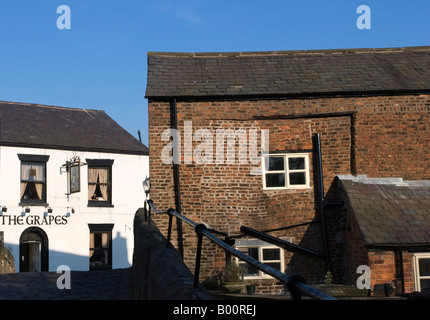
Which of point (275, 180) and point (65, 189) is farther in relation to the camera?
point (65, 189)

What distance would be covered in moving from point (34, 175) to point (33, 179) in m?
0.21

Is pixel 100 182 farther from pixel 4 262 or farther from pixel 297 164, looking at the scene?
pixel 297 164

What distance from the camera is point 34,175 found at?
971 inches

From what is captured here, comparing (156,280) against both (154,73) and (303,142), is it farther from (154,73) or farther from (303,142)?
(154,73)

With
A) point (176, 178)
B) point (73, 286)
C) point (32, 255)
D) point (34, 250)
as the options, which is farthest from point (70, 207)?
point (73, 286)

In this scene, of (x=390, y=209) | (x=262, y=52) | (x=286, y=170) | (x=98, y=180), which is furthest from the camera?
(x=98, y=180)

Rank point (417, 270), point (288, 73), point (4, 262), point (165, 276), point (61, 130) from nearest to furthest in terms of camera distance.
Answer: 1. point (165, 276)
2. point (417, 270)
3. point (4, 262)
4. point (288, 73)
5. point (61, 130)

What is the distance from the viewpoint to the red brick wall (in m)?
13.4

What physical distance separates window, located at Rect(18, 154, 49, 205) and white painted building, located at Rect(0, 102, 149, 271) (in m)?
0.05

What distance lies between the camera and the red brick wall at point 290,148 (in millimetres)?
13414

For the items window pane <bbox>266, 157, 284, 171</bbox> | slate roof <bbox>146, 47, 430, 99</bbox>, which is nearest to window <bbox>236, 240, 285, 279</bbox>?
window pane <bbox>266, 157, 284, 171</bbox>

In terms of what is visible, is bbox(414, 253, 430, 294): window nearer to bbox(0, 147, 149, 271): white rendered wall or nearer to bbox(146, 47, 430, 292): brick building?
bbox(146, 47, 430, 292): brick building

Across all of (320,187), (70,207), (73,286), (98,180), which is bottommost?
(73,286)

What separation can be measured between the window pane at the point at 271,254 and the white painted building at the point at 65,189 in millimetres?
13110
